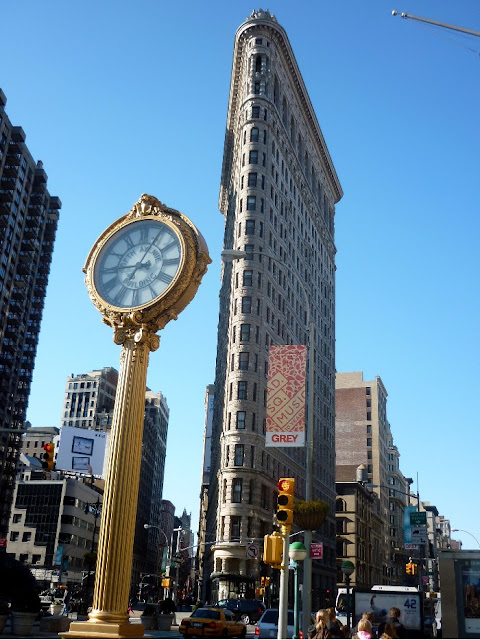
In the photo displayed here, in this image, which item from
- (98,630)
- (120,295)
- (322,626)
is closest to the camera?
(98,630)

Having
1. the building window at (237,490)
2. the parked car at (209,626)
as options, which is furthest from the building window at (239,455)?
the parked car at (209,626)

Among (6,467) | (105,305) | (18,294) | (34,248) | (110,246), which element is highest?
(34,248)

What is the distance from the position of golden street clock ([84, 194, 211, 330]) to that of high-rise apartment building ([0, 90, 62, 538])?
86.3 meters

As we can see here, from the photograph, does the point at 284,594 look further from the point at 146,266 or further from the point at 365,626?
the point at 146,266

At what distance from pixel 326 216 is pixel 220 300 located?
2433cm

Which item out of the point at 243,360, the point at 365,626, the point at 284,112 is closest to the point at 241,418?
the point at 243,360

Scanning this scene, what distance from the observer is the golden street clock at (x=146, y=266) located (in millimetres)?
10367

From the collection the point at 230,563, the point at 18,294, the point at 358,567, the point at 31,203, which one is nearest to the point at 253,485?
the point at 230,563

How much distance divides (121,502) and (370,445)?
12679 cm

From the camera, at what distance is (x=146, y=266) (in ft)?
35.4

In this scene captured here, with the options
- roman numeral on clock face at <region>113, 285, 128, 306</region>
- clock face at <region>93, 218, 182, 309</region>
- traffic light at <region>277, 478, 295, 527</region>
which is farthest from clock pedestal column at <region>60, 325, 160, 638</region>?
traffic light at <region>277, 478, 295, 527</region>

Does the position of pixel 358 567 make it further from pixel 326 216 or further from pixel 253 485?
pixel 326 216

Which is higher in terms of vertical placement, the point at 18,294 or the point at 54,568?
the point at 18,294

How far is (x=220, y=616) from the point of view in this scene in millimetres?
27516
